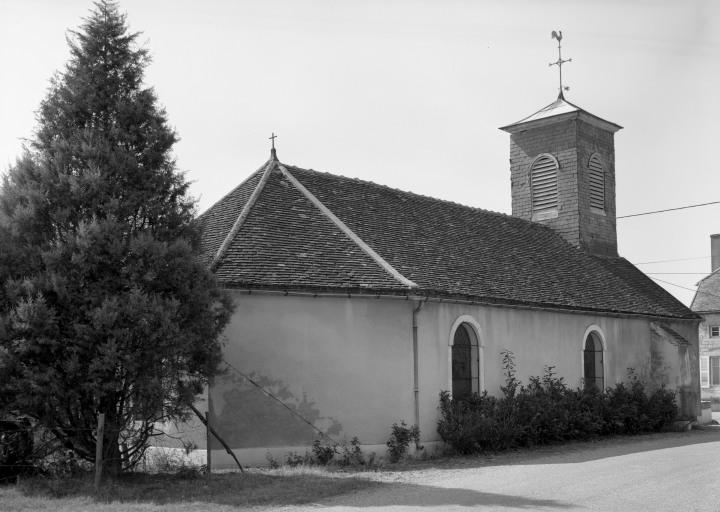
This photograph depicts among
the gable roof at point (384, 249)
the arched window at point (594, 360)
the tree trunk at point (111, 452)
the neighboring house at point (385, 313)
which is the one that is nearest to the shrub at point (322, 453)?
the neighboring house at point (385, 313)

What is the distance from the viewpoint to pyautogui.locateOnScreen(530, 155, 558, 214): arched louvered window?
101 feet

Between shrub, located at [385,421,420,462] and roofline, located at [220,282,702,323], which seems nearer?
roofline, located at [220,282,702,323]

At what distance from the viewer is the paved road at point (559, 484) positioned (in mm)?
11820

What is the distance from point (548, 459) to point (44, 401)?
9895mm

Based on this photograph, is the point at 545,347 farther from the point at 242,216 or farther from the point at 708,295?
the point at 708,295

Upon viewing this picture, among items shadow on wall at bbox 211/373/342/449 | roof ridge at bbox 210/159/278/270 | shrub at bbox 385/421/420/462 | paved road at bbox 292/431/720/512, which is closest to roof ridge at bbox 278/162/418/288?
roof ridge at bbox 210/159/278/270

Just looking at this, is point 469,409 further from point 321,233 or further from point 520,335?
→ point 321,233

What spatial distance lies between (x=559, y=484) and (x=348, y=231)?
8.05 m

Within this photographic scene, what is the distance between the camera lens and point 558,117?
1201 inches

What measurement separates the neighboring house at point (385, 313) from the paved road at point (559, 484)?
2.43 metres

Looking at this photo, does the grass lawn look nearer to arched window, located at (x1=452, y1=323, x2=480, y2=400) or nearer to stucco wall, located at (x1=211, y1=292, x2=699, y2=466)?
stucco wall, located at (x1=211, y1=292, x2=699, y2=466)

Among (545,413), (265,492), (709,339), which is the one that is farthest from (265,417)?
(709,339)

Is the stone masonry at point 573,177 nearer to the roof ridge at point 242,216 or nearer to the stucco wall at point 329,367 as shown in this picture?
the stucco wall at point 329,367

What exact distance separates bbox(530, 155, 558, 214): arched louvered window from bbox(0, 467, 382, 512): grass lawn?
1857 centimetres
